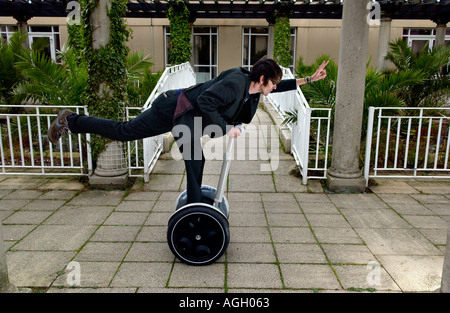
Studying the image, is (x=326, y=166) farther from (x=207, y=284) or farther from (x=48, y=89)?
(x=48, y=89)

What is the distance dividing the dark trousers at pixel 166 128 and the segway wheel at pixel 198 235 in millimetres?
183

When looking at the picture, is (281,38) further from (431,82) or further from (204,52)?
(431,82)

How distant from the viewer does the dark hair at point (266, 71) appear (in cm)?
324

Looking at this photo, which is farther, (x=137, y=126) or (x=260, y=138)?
(x=260, y=138)

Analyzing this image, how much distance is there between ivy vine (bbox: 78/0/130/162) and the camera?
5.43 metres

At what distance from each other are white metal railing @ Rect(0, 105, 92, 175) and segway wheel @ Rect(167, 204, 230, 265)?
2767 mm

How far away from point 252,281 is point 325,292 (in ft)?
1.98

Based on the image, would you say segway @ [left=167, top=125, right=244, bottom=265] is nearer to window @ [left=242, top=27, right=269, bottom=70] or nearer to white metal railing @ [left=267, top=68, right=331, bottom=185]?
white metal railing @ [left=267, top=68, right=331, bottom=185]

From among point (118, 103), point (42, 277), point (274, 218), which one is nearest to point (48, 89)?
point (118, 103)

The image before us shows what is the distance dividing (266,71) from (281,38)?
14546mm

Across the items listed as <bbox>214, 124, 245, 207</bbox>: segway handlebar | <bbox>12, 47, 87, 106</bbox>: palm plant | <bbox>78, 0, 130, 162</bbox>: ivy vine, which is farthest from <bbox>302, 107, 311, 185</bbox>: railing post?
Answer: <bbox>12, 47, 87, 106</bbox>: palm plant

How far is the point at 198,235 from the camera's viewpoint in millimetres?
3447

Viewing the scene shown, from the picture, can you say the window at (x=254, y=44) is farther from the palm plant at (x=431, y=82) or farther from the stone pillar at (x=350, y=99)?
the stone pillar at (x=350, y=99)
